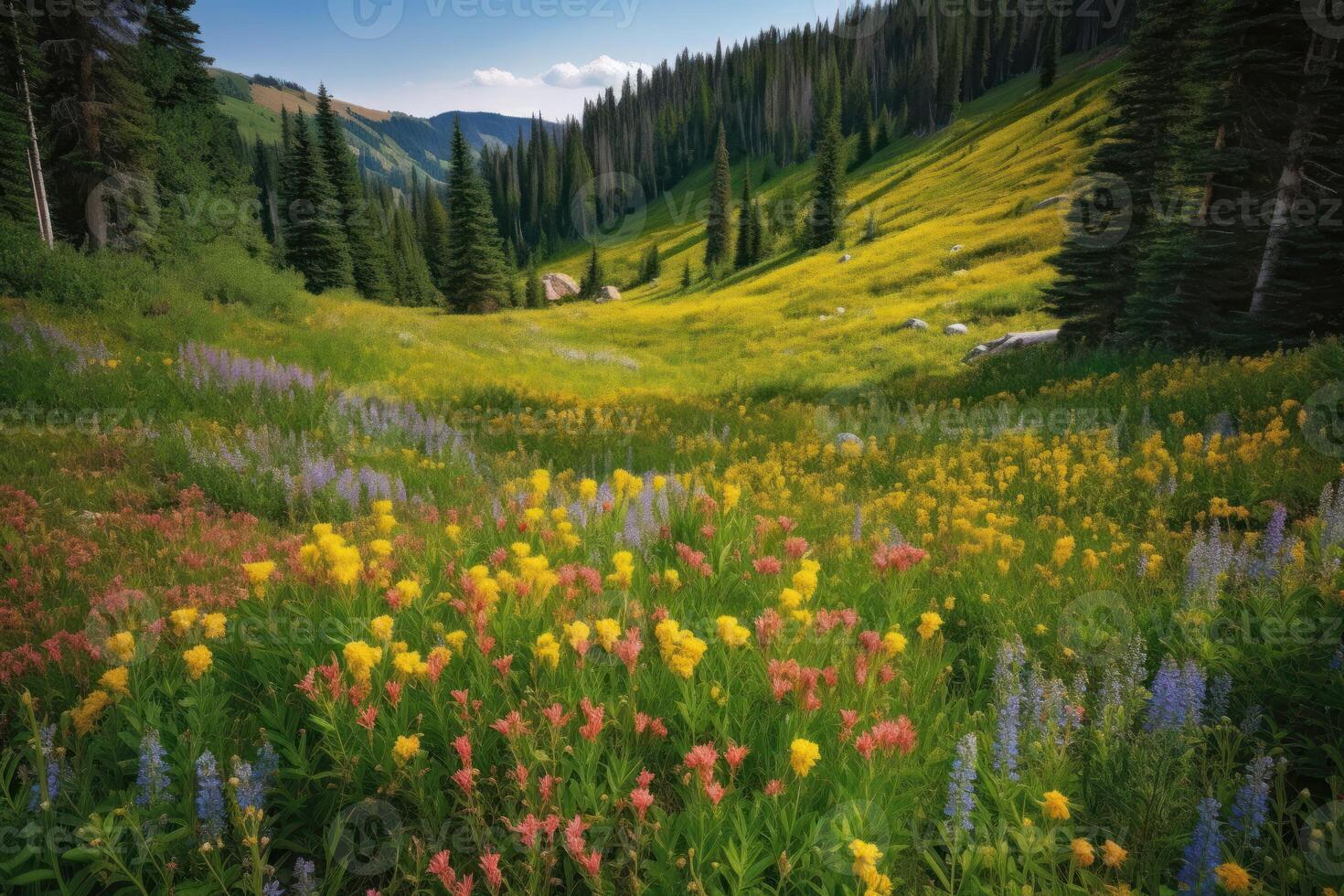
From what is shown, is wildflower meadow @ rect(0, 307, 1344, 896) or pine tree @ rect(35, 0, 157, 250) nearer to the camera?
wildflower meadow @ rect(0, 307, 1344, 896)

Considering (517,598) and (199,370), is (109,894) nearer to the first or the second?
(517,598)

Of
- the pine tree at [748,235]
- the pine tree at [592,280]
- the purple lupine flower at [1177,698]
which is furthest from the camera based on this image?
the pine tree at [592,280]

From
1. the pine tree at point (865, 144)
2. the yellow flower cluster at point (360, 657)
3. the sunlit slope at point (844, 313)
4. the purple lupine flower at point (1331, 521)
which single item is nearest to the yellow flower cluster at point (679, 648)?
the yellow flower cluster at point (360, 657)

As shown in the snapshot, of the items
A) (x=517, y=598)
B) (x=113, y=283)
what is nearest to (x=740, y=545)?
(x=517, y=598)

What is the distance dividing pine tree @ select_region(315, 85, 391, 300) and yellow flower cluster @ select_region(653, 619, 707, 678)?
5559 centimetres

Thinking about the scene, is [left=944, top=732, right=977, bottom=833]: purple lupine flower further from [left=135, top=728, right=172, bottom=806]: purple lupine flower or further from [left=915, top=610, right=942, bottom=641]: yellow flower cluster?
[left=135, top=728, right=172, bottom=806]: purple lupine flower

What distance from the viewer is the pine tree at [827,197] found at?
62.0 m

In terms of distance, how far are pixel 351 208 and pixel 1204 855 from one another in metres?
64.2

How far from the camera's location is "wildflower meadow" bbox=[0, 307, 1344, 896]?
1.82 m

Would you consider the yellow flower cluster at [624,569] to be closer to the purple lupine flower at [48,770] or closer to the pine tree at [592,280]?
the purple lupine flower at [48,770]

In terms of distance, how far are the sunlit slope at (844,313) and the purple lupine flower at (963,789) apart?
1208cm

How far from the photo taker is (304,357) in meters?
13.3

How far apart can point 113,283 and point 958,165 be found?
258 ft

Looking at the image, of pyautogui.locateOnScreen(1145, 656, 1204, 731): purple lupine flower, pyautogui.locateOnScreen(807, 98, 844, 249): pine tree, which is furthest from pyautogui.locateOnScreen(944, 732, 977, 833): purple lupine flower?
pyautogui.locateOnScreen(807, 98, 844, 249): pine tree
